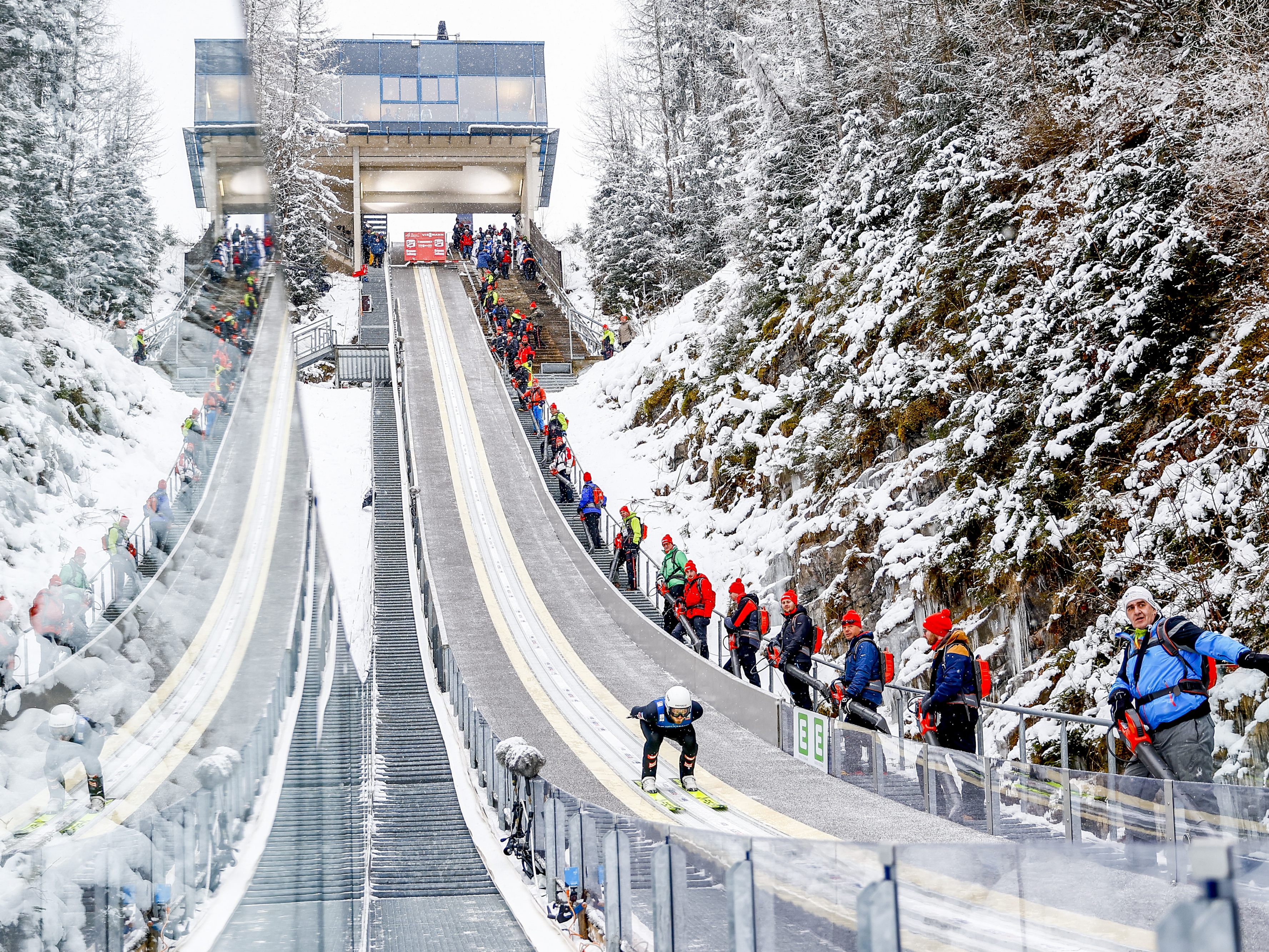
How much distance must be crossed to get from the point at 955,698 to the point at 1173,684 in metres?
2.90

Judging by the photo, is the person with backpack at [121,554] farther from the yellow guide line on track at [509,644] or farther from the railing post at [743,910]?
the yellow guide line on track at [509,644]

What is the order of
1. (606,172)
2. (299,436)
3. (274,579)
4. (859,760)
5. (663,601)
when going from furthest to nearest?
(606,172), (663,601), (859,760), (299,436), (274,579)

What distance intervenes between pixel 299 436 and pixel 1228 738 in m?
9.69

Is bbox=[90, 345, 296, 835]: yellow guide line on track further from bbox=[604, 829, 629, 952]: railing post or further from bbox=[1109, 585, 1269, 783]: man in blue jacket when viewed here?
bbox=[1109, 585, 1269, 783]: man in blue jacket

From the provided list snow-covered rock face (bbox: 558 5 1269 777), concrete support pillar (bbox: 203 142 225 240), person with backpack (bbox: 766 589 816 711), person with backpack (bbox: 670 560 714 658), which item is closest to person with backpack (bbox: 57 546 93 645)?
concrete support pillar (bbox: 203 142 225 240)

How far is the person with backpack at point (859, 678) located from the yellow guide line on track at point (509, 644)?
2.14 metres

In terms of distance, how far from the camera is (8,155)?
3.01 feet

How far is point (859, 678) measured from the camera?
11.5m

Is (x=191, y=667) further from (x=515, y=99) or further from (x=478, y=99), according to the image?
(x=515, y=99)

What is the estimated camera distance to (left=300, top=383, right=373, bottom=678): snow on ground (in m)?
20.0

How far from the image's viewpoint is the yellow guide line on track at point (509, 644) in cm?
1242

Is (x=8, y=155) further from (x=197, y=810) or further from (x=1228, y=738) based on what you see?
(x=1228, y=738)

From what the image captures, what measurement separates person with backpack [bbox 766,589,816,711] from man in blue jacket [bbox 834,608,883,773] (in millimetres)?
1723

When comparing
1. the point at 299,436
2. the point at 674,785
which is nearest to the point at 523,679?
the point at 674,785
